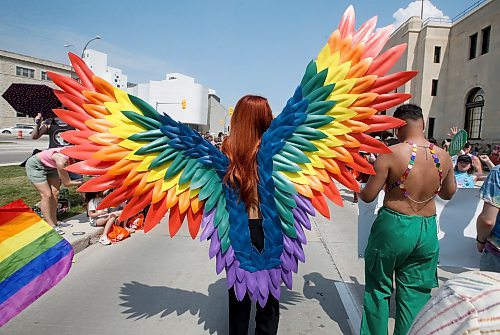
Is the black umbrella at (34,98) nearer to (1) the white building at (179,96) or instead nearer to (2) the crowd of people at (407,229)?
(2) the crowd of people at (407,229)

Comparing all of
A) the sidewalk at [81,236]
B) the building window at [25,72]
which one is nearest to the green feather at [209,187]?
the sidewalk at [81,236]

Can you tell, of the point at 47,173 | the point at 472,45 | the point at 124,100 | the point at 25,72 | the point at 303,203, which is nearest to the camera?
the point at 124,100

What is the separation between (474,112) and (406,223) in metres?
28.2

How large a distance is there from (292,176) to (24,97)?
197 inches

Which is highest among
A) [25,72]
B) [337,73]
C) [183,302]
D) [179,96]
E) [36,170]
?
[25,72]

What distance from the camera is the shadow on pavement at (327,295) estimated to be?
3069 mm

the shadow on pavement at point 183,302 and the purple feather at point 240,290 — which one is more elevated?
the purple feather at point 240,290

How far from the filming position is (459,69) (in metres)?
26.9

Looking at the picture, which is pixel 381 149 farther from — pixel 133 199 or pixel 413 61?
pixel 413 61

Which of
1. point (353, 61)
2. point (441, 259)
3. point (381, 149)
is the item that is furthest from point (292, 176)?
point (441, 259)

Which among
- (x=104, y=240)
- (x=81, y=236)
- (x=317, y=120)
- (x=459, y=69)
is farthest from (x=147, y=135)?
→ (x=459, y=69)

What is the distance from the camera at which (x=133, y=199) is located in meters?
2.08

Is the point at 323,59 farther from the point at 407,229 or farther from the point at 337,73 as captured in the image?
the point at 407,229

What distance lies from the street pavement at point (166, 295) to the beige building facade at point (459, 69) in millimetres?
21605
